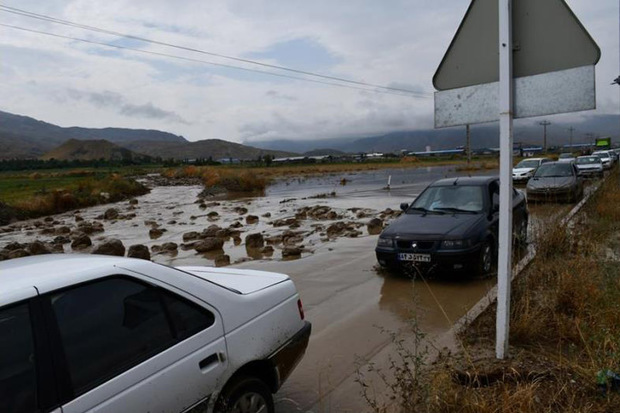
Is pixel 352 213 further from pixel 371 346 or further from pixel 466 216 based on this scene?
pixel 371 346

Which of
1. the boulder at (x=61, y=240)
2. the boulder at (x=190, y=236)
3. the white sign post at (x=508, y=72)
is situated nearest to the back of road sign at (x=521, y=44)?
the white sign post at (x=508, y=72)

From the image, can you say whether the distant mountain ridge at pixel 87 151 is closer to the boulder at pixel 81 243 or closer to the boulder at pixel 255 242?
the boulder at pixel 81 243

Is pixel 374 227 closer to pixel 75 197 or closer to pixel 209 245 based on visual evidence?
pixel 209 245

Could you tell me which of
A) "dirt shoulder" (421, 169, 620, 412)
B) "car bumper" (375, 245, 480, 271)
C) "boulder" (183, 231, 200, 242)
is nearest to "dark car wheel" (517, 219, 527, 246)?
"dirt shoulder" (421, 169, 620, 412)

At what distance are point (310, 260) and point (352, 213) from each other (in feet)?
29.7

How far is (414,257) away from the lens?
293 inches

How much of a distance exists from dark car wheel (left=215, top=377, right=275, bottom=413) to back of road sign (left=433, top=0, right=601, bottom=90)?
2895 mm

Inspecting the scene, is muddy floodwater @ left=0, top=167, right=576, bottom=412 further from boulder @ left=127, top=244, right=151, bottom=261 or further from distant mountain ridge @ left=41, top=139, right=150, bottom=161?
distant mountain ridge @ left=41, top=139, right=150, bottom=161

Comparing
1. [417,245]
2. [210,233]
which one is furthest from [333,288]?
[210,233]

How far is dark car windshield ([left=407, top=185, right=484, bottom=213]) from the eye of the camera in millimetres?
8305

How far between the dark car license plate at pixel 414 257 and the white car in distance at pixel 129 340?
14.5 ft

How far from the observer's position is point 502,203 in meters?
3.78

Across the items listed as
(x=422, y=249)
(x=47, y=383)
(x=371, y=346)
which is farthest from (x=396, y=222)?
(x=47, y=383)

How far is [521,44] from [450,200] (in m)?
5.11
